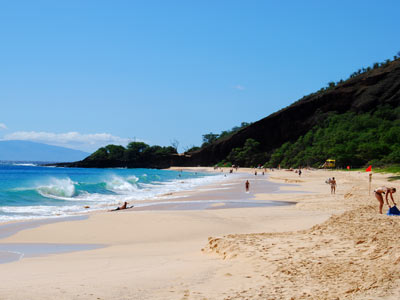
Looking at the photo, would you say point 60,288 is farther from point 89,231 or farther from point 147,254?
point 89,231

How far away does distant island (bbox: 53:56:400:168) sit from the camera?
75.6 metres

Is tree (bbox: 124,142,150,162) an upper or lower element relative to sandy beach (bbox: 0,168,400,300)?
upper

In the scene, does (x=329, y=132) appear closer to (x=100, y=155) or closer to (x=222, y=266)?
(x=222, y=266)

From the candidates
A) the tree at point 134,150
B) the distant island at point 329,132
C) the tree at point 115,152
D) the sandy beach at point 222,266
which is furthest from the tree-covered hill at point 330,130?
the sandy beach at point 222,266

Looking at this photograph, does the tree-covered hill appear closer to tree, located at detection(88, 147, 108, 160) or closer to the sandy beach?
tree, located at detection(88, 147, 108, 160)

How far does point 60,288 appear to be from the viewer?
5.87 metres

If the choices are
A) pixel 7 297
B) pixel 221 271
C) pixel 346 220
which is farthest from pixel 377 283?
pixel 346 220

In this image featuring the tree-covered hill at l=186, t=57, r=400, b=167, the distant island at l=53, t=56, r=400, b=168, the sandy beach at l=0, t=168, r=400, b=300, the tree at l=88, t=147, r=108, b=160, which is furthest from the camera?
the tree at l=88, t=147, r=108, b=160

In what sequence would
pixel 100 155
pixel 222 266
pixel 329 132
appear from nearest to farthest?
1. pixel 222 266
2. pixel 329 132
3. pixel 100 155

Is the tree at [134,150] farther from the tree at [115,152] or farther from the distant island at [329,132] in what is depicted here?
the distant island at [329,132]

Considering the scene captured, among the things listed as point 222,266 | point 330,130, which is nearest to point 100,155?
point 330,130

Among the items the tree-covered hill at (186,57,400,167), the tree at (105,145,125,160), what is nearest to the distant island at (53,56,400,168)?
the tree-covered hill at (186,57,400,167)

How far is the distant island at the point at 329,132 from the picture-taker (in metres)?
75.6

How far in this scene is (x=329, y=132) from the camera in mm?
102250
